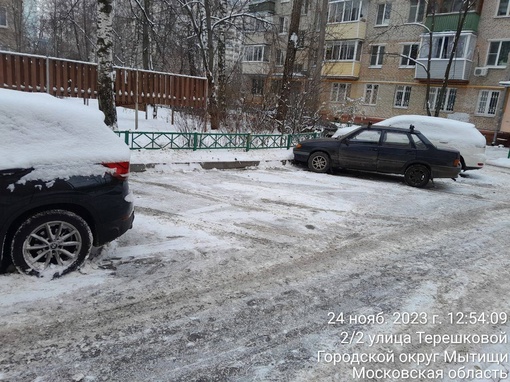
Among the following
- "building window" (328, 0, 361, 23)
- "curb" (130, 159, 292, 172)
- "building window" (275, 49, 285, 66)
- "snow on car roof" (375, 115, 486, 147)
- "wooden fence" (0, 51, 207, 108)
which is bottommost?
"curb" (130, 159, 292, 172)

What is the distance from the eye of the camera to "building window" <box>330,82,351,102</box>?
3469cm

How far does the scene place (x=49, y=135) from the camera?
153 inches

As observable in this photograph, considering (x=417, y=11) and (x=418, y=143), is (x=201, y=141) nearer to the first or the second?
(x=418, y=143)

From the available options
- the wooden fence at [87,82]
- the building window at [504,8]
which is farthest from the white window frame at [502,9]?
the wooden fence at [87,82]

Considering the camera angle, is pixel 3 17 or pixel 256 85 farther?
pixel 3 17

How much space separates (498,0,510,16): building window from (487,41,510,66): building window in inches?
74.2

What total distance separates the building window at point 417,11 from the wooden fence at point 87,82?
76.2 ft

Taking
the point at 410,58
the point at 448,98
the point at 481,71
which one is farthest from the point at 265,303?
the point at 448,98

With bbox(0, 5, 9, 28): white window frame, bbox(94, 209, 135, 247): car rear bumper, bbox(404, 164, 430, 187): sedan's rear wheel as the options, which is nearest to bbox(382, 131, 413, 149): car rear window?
bbox(404, 164, 430, 187): sedan's rear wheel

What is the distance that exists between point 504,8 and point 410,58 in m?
8.04

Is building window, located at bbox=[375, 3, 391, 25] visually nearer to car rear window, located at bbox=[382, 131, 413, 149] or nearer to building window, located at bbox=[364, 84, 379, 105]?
building window, located at bbox=[364, 84, 379, 105]

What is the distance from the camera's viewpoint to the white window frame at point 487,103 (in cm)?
2644

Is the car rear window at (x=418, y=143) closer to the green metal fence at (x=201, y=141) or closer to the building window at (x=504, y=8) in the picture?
the green metal fence at (x=201, y=141)

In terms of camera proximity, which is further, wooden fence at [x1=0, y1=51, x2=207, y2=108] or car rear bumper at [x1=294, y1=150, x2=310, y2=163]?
wooden fence at [x1=0, y1=51, x2=207, y2=108]
